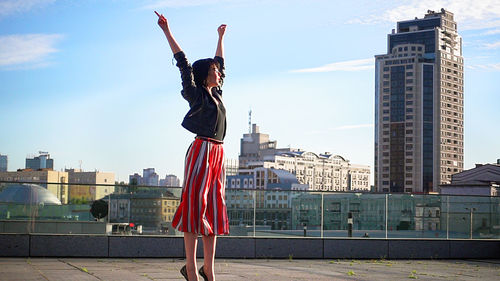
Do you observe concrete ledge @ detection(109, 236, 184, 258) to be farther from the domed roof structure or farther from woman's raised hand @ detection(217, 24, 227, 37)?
woman's raised hand @ detection(217, 24, 227, 37)

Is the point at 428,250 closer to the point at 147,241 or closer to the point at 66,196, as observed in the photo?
the point at 147,241

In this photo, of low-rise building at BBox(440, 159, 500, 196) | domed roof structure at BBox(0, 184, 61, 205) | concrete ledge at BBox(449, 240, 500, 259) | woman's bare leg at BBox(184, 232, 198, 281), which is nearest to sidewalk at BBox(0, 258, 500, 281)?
domed roof structure at BBox(0, 184, 61, 205)

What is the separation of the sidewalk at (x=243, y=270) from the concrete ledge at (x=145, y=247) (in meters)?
0.50

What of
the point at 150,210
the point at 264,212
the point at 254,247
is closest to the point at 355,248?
the point at 264,212

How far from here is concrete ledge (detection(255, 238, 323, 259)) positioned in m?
11.8

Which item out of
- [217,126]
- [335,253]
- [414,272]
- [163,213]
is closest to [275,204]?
[335,253]

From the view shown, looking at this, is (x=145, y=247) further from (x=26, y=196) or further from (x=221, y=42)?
(x=221, y=42)

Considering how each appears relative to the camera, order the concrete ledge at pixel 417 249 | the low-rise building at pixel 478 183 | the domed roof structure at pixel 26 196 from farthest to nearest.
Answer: the low-rise building at pixel 478 183, the concrete ledge at pixel 417 249, the domed roof structure at pixel 26 196

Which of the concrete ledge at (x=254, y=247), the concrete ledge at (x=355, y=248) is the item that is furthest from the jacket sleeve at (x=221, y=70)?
the concrete ledge at (x=355, y=248)

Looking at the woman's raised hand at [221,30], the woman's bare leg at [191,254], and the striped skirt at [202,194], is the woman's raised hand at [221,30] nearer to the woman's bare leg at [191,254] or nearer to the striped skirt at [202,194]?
the striped skirt at [202,194]

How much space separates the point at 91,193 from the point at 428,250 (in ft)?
19.1

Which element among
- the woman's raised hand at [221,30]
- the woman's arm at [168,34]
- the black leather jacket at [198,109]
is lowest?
the black leather jacket at [198,109]

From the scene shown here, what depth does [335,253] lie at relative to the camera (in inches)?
484

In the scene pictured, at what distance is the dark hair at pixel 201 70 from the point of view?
16.9 ft
